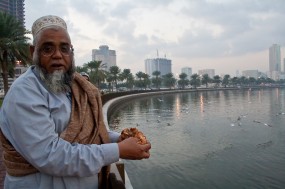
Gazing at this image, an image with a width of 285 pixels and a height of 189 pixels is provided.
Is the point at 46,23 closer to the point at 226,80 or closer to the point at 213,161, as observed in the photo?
the point at 213,161

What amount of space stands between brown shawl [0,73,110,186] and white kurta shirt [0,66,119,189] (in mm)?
43

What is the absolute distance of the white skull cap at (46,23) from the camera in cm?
157

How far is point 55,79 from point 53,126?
0.86 feet

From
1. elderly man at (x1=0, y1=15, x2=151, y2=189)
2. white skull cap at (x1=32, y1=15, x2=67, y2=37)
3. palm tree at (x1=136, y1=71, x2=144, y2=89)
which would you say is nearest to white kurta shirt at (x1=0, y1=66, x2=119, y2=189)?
elderly man at (x1=0, y1=15, x2=151, y2=189)

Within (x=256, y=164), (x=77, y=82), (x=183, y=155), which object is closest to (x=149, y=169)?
(x=183, y=155)

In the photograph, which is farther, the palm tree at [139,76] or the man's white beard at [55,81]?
the palm tree at [139,76]

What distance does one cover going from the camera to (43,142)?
1.33 m

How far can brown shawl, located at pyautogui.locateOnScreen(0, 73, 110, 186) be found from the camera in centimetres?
148

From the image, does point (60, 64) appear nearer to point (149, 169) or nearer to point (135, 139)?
point (135, 139)

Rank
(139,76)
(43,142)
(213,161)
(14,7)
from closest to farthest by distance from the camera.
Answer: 1. (43,142)
2. (213,161)
3. (14,7)
4. (139,76)

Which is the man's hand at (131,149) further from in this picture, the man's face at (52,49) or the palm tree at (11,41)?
the palm tree at (11,41)

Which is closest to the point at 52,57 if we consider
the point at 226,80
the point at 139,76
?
the point at 139,76

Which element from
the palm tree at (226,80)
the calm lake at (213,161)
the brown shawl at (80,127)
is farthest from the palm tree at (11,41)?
the palm tree at (226,80)

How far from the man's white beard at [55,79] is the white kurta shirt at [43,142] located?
0.03 m
